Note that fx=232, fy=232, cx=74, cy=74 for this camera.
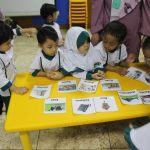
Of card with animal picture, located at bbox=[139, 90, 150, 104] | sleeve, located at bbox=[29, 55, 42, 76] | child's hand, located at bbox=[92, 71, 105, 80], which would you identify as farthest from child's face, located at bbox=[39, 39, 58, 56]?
card with animal picture, located at bbox=[139, 90, 150, 104]

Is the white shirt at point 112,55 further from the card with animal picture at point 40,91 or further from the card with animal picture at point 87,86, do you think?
the card with animal picture at point 40,91

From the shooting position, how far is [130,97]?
1508 millimetres

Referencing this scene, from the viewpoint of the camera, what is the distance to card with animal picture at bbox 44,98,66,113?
1410 millimetres

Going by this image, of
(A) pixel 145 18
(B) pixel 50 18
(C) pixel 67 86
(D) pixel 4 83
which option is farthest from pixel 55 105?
(B) pixel 50 18

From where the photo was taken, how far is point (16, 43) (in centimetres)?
374

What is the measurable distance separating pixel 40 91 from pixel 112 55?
26.5 inches

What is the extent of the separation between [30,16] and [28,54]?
3.80 ft

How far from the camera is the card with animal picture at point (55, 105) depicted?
4.63 feet

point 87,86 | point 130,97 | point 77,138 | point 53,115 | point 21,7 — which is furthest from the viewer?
point 21,7

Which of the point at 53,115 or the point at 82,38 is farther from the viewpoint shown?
the point at 82,38

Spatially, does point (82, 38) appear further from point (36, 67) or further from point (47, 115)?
point (47, 115)

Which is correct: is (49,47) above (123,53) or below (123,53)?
above

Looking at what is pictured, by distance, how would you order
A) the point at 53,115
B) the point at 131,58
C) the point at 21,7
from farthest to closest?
the point at 21,7 → the point at 131,58 → the point at 53,115

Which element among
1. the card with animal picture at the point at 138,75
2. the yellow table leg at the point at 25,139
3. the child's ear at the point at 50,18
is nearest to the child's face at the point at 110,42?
the card with animal picture at the point at 138,75
